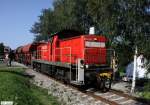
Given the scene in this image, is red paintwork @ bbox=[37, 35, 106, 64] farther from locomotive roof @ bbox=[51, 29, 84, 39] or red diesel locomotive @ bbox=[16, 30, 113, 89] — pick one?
locomotive roof @ bbox=[51, 29, 84, 39]

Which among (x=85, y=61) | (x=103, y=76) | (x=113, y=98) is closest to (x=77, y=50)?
(x=85, y=61)

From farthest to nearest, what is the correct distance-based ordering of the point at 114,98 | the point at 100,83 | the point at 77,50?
1. the point at 77,50
2. the point at 100,83
3. the point at 114,98

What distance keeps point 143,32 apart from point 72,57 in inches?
185

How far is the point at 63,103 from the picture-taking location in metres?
15.6

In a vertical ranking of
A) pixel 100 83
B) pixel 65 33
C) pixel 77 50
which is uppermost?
pixel 65 33

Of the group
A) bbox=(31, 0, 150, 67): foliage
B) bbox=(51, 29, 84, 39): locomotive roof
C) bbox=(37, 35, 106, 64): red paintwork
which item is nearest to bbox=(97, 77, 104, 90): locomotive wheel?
bbox=(37, 35, 106, 64): red paintwork

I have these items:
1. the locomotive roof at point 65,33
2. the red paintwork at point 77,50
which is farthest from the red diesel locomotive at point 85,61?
the locomotive roof at point 65,33

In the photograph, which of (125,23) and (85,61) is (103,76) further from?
(125,23)

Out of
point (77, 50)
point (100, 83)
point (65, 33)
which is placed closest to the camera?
point (100, 83)

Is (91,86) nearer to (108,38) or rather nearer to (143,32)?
(108,38)

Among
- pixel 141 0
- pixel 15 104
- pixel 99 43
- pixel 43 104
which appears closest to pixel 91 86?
pixel 99 43

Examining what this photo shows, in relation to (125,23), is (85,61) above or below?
below

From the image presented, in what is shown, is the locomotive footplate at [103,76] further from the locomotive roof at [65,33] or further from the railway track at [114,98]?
the locomotive roof at [65,33]

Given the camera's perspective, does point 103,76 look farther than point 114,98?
Yes
